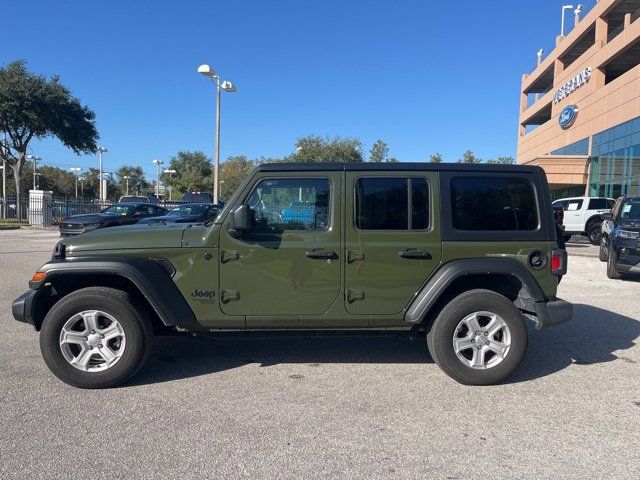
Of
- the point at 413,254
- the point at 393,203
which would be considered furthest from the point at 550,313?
the point at 393,203

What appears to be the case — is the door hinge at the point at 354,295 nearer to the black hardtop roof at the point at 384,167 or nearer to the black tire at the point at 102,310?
the black hardtop roof at the point at 384,167

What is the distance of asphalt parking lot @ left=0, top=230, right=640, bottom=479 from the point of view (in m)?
3.05

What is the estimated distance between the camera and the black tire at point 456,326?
432 centimetres

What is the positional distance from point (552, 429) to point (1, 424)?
3814 mm

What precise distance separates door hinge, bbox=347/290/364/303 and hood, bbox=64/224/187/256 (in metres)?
1.49

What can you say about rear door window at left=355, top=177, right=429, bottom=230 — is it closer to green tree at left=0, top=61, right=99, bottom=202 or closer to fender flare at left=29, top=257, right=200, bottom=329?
fender flare at left=29, top=257, right=200, bottom=329

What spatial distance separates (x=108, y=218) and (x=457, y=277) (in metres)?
15.3

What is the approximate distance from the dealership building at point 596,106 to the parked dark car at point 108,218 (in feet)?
80.9

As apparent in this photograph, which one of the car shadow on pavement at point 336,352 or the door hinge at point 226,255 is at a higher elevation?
the door hinge at point 226,255

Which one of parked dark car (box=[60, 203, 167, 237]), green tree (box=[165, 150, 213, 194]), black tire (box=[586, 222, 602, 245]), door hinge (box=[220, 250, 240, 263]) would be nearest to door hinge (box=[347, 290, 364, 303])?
door hinge (box=[220, 250, 240, 263])

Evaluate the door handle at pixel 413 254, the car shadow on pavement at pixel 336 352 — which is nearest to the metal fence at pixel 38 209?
the car shadow on pavement at pixel 336 352

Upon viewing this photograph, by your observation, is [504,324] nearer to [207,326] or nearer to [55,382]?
[207,326]

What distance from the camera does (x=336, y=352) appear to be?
17.3 ft

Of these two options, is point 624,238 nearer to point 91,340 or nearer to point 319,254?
point 319,254
